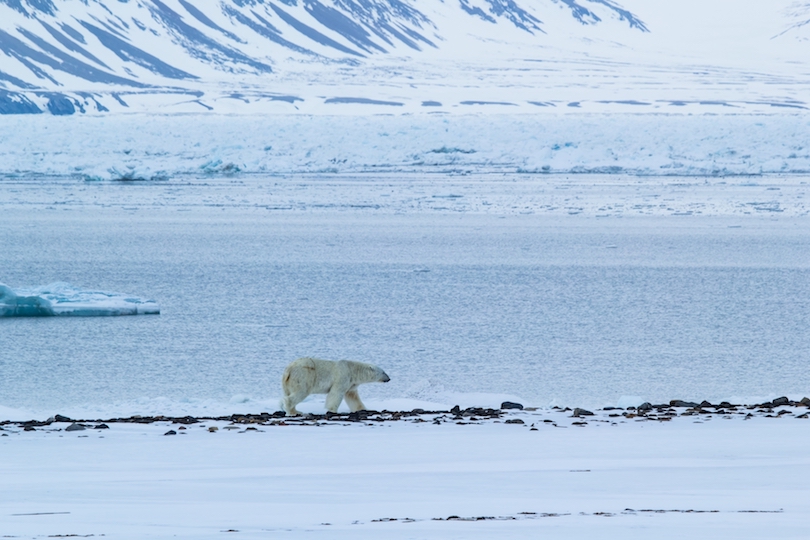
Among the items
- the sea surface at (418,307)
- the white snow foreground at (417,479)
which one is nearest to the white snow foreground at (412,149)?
the sea surface at (418,307)

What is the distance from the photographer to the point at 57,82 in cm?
8319

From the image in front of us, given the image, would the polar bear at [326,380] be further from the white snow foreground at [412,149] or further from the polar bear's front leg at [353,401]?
the white snow foreground at [412,149]

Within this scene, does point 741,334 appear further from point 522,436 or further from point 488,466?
point 488,466

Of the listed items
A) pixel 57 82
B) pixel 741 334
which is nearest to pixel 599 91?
pixel 57 82

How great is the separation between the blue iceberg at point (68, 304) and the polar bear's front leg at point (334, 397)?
3664 millimetres

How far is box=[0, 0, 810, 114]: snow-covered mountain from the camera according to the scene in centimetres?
7881

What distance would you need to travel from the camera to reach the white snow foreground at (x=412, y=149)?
2638 centimetres

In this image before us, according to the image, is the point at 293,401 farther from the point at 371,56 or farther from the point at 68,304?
the point at 371,56

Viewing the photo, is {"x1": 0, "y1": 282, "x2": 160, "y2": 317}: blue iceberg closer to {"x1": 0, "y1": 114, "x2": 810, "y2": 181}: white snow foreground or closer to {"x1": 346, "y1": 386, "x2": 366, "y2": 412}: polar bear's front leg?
{"x1": 346, "y1": 386, "x2": 366, "y2": 412}: polar bear's front leg

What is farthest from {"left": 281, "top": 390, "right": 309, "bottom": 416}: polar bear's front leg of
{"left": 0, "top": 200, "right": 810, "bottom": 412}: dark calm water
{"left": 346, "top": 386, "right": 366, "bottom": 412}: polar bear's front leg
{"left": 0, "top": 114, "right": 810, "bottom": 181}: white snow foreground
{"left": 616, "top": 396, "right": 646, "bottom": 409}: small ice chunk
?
{"left": 0, "top": 114, "right": 810, "bottom": 181}: white snow foreground

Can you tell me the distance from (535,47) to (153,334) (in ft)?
352

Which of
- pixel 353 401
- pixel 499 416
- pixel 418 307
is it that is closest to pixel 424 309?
pixel 418 307

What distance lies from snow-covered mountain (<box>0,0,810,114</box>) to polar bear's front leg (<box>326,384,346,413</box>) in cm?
6223

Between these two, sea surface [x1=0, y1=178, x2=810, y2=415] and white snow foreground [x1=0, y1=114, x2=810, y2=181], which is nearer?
sea surface [x1=0, y1=178, x2=810, y2=415]
